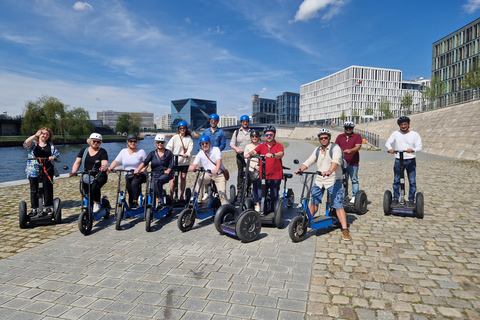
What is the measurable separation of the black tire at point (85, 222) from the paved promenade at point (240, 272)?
6.1 inches

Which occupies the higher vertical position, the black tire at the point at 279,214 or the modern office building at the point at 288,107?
the modern office building at the point at 288,107

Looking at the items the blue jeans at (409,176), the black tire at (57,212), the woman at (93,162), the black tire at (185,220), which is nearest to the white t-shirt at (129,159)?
the woman at (93,162)

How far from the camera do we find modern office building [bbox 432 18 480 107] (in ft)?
196

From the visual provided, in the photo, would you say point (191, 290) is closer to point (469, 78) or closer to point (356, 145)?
point (356, 145)

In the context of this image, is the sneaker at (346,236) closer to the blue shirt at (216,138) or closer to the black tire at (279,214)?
the black tire at (279,214)

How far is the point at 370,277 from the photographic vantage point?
3824mm

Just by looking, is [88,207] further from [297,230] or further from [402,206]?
[402,206]

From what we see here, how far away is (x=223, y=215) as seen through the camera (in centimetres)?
546

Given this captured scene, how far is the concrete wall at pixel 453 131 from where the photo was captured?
21.4m

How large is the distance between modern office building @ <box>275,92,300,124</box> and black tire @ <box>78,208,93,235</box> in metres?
159

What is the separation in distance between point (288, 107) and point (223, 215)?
162 m

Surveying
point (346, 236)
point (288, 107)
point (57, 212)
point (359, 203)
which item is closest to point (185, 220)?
point (57, 212)

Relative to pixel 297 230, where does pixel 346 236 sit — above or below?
below

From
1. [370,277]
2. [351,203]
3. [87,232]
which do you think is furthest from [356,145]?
[87,232]
